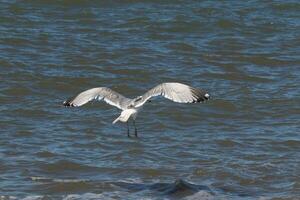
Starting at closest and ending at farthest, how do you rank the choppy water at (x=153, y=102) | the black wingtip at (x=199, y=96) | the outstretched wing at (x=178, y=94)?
1. the black wingtip at (x=199, y=96)
2. the outstretched wing at (x=178, y=94)
3. the choppy water at (x=153, y=102)

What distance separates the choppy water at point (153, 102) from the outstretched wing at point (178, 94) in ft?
2.82

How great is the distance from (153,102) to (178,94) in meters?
3.89

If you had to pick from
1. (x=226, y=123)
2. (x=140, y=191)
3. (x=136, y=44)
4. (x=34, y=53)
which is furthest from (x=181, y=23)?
(x=140, y=191)

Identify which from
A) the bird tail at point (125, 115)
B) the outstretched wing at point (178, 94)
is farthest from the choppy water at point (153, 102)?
the outstretched wing at point (178, 94)

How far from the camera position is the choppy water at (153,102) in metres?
9.68

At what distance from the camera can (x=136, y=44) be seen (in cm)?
1631

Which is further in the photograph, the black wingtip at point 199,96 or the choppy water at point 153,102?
the choppy water at point 153,102

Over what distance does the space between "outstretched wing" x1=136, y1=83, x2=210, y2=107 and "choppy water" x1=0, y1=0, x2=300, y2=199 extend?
2.82 ft

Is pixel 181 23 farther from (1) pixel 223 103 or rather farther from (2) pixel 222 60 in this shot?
(1) pixel 223 103

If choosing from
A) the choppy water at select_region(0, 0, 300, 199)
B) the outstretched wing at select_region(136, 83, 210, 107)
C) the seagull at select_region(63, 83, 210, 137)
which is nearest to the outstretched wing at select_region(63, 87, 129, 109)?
the seagull at select_region(63, 83, 210, 137)

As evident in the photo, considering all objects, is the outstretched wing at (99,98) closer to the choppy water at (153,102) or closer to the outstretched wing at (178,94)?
the outstretched wing at (178,94)

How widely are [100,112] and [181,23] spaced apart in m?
5.58

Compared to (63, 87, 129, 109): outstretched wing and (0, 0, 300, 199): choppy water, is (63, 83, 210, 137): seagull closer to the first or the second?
(63, 87, 129, 109): outstretched wing

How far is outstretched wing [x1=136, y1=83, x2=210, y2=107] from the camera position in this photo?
9180 mm
